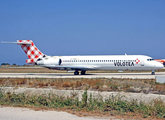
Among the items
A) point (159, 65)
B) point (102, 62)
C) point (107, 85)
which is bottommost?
point (107, 85)

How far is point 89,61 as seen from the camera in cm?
3412

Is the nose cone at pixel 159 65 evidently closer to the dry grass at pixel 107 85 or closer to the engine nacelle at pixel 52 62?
the dry grass at pixel 107 85

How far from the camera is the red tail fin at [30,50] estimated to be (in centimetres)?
3584

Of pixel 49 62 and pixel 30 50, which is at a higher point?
pixel 30 50

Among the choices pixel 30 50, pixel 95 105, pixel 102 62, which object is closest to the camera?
pixel 95 105

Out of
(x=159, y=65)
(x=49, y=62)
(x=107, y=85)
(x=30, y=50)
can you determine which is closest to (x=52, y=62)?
(x=49, y=62)

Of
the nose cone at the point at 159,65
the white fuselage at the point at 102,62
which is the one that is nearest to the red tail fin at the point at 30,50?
the white fuselage at the point at 102,62

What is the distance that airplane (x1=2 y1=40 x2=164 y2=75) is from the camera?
3188 centimetres

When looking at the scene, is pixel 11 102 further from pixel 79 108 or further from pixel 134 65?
pixel 134 65

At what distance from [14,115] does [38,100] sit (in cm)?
280

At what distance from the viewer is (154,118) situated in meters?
8.09

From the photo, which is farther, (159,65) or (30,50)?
(30,50)

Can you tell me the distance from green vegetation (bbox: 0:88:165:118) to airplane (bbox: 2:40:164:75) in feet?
71.7

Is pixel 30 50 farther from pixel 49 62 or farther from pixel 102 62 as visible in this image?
pixel 102 62
